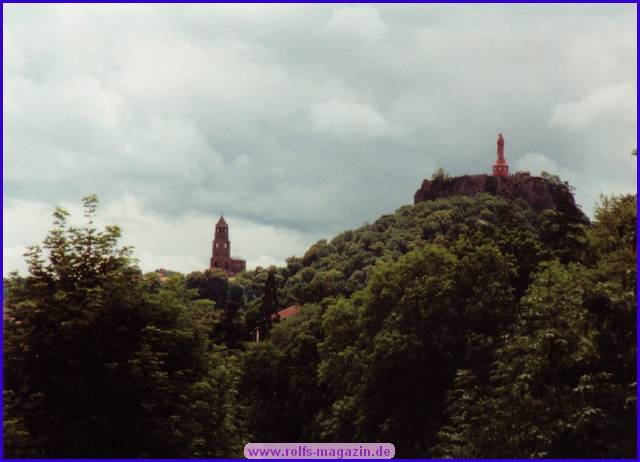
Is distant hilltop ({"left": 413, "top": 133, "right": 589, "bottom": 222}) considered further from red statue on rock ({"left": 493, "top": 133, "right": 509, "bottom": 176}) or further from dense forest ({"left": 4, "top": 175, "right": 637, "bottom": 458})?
dense forest ({"left": 4, "top": 175, "right": 637, "bottom": 458})

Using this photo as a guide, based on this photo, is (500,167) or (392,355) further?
(500,167)

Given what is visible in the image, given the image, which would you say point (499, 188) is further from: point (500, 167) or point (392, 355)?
point (392, 355)

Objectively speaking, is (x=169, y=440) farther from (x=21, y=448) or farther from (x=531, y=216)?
(x=531, y=216)

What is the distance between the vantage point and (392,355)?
40156mm

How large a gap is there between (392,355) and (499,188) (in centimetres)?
11910

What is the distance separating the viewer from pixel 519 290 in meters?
42.0

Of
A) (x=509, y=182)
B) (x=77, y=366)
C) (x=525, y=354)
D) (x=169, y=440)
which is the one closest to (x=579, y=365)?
(x=525, y=354)

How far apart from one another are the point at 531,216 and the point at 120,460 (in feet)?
398

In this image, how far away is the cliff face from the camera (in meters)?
147

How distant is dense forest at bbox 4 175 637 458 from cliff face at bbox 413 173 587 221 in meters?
99.2

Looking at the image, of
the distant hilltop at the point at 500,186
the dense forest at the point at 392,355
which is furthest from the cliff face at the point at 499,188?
the dense forest at the point at 392,355

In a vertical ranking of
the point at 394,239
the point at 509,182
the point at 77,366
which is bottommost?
the point at 77,366

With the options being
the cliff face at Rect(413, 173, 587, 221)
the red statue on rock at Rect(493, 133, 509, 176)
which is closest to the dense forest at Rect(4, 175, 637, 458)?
the cliff face at Rect(413, 173, 587, 221)

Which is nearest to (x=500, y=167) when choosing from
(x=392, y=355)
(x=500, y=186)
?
(x=500, y=186)
